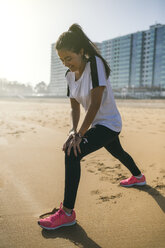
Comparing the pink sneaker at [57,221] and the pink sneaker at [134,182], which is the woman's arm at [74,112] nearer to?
the pink sneaker at [57,221]

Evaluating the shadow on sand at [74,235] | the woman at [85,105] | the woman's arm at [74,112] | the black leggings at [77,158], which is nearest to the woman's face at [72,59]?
the woman at [85,105]

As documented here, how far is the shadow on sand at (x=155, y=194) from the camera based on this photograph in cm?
230

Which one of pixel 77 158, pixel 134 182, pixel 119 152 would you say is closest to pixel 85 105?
pixel 77 158

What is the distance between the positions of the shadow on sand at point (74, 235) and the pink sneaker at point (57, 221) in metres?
0.04

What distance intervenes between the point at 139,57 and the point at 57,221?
117634mm

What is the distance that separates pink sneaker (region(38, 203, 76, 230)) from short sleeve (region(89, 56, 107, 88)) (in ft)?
3.56

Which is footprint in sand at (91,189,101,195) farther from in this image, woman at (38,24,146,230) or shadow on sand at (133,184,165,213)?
woman at (38,24,146,230)

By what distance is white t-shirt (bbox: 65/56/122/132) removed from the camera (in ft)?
5.93

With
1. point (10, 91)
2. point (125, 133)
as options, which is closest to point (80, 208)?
point (125, 133)

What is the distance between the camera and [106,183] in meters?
2.86

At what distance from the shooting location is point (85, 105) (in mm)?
2086

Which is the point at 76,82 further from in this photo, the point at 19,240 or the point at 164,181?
the point at 164,181

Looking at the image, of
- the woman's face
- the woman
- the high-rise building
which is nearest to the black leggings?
the woman

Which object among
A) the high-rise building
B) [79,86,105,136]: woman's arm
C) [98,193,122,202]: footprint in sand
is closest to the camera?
[79,86,105,136]: woman's arm
